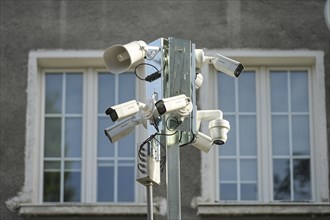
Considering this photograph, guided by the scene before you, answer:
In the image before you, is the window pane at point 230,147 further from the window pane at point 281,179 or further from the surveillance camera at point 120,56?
the surveillance camera at point 120,56

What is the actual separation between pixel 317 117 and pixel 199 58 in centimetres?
413

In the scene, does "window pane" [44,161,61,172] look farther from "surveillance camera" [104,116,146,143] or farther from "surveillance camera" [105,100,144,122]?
"surveillance camera" [105,100,144,122]

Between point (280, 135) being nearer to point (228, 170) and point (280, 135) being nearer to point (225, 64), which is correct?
point (228, 170)

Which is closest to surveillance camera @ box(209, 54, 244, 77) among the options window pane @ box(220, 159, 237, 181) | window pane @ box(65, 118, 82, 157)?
window pane @ box(220, 159, 237, 181)

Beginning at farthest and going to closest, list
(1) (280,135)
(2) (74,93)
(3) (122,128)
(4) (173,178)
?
(2) (74,93), (1) (280,135), (3) (122,128), (4) (173,178)

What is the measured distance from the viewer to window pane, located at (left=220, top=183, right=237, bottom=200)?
16.2 meters

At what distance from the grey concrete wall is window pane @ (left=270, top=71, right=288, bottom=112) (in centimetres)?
41

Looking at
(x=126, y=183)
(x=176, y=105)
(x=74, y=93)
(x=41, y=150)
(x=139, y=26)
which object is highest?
(x=139, y=26)

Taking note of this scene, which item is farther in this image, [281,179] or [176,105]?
[281,179]

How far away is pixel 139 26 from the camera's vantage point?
16656 millimetres

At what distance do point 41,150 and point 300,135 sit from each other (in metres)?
3.47

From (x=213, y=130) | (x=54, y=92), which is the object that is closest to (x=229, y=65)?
(x=213, y=130)

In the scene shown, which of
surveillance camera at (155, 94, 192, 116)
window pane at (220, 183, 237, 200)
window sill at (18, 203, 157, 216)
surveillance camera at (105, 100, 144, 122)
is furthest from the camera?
window pane at (220, 183, 237, 200)

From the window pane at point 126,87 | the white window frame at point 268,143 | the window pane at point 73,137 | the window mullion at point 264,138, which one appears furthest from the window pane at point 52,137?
the window mullion at point 264,138
